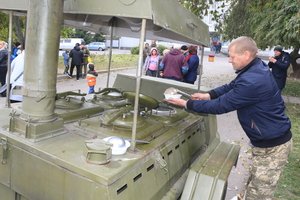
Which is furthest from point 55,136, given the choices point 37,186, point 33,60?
point 33,60

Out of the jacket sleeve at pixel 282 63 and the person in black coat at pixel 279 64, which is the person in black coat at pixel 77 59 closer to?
the person in black coat at pixel 279 64

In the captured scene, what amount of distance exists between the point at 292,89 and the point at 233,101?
16.1m

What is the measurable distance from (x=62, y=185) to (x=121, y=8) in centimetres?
125

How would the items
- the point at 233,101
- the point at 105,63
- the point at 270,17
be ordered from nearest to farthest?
the point at 233,101, the point at 270,17, the point at 105,63

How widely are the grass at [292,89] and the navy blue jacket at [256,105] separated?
44.9 ft

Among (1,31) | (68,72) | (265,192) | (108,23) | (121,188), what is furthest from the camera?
(68,72)

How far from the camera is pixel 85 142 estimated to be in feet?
8.49

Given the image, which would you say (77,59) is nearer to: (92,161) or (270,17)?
(270,17)

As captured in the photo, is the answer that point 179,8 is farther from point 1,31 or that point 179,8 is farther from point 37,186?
point 1,31

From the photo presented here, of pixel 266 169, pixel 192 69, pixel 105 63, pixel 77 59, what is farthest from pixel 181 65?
pixel 105 63

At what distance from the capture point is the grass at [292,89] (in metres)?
16.6

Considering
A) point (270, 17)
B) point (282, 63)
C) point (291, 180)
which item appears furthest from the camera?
point (270, 17)

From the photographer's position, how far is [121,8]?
8.01 ft

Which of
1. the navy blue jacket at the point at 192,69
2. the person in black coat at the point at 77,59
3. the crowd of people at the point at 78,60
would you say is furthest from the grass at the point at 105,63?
the navy blue jacket at the point at 192,69
